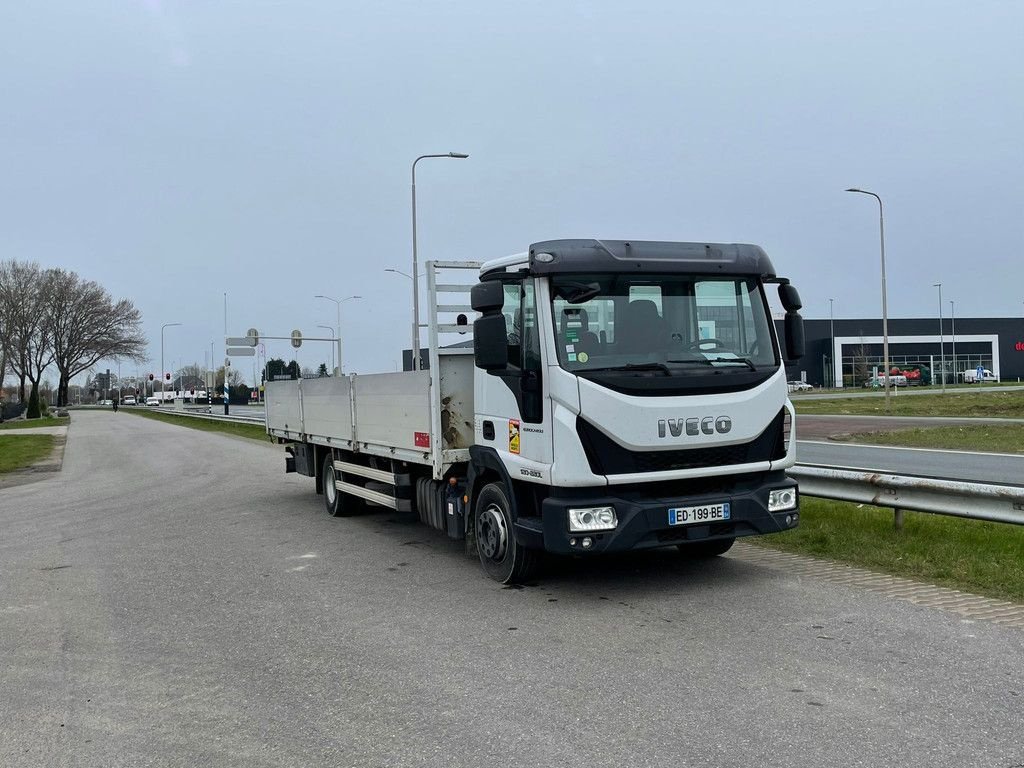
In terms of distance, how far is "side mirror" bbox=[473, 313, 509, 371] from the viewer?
639 centimetres

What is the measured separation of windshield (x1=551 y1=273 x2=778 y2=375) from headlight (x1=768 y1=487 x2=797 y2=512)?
955mm

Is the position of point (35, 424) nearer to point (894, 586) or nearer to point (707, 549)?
point (707, 549)

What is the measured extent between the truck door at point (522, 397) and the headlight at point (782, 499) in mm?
1755

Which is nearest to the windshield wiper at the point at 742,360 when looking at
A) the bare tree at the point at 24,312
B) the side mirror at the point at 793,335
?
the side mirror at the point at 793,335

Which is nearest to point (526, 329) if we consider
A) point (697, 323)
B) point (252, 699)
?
point (697, 323)

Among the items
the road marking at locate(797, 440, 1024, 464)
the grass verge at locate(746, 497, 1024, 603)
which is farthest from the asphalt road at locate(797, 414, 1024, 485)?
the grass verge at locate(746, 497, 1024, 603)

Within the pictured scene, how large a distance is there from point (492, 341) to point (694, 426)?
155cm

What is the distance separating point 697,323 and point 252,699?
4.00 metres

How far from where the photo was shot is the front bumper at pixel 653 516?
6191 millimetres

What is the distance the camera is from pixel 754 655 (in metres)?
5.22

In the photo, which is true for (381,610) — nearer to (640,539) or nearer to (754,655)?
(640,539)

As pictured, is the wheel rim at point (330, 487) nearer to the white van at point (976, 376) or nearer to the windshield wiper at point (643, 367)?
the windshield wiper at point (643, 367)

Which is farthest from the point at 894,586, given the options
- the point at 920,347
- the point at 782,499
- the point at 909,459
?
the point at 920,347

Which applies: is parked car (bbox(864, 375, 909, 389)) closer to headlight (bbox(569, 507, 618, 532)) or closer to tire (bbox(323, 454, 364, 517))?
tire (bbox(323, 454, 364, 517))
